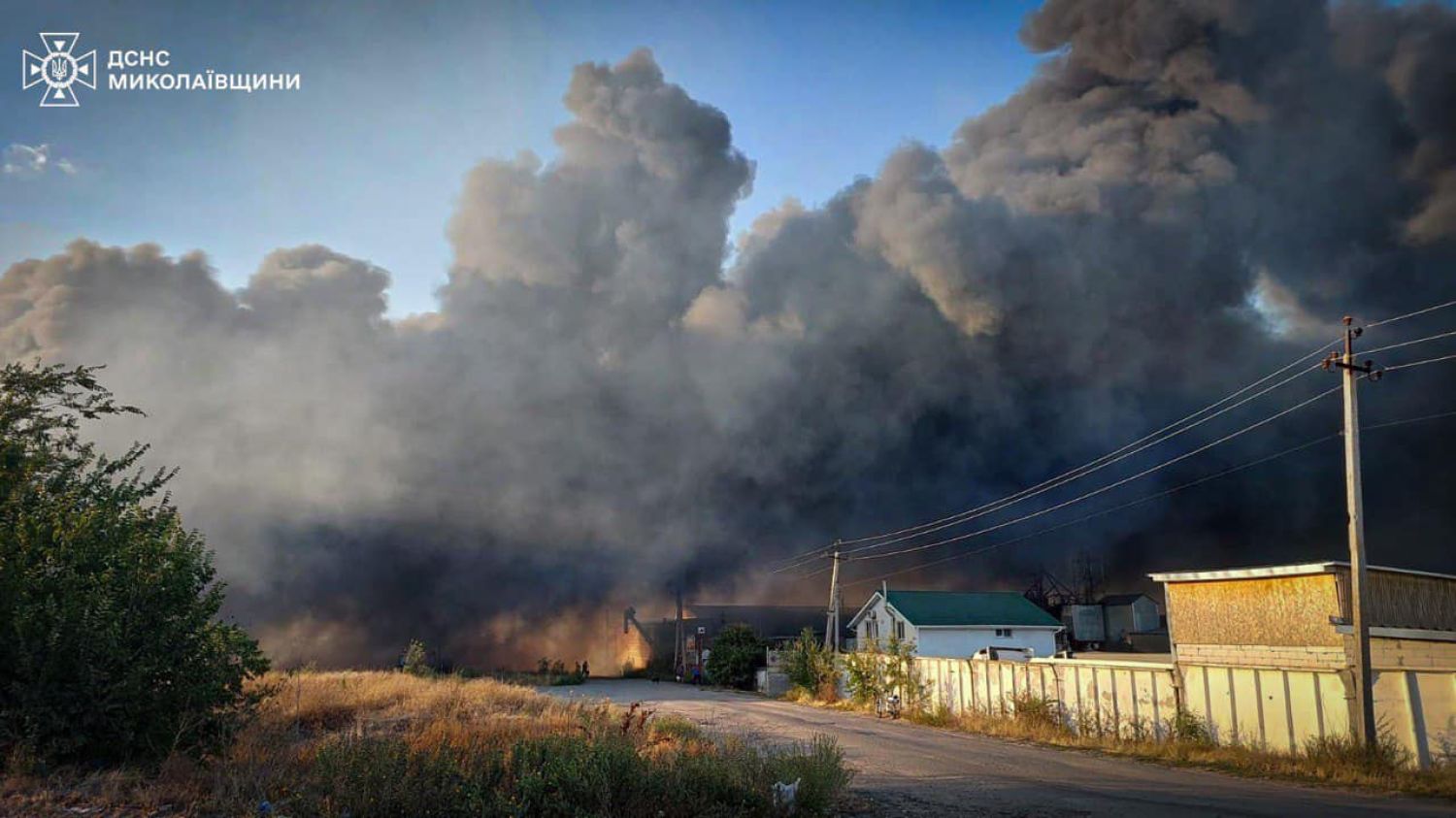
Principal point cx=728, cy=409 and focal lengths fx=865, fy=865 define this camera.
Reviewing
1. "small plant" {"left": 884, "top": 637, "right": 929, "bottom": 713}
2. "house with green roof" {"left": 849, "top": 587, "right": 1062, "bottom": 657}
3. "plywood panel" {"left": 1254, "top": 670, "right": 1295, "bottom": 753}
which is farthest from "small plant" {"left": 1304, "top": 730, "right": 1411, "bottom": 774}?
"house with green roof" {"left": 849, "top": 587, "right": 1062, "bottom": 657}

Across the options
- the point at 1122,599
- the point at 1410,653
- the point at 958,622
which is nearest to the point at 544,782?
the point at 1410,653

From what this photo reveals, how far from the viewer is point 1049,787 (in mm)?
13992

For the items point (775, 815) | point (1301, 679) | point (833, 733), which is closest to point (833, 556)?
point (833, 733)

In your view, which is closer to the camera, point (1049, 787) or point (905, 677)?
point (1049, 787)

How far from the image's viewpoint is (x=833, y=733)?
74.2 ft

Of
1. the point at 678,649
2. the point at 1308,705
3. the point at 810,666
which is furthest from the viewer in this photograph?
the point at 678,649

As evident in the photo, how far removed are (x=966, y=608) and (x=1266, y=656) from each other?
32.0 meters

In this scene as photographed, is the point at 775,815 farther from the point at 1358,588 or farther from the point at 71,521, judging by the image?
the point at 1358,588

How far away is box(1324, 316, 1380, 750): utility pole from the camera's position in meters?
16.7

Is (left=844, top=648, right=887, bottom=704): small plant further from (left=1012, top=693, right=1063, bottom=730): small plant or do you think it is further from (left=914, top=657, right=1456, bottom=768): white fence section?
(left=1012, top=693, right=1063, bottom=730): small plant

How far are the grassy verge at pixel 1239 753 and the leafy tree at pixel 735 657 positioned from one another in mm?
25766

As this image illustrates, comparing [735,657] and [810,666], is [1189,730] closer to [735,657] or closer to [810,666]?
[810,666]

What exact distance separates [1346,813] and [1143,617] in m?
63.4

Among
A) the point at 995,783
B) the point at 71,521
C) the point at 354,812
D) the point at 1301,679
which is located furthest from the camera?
the point at 1301,679
